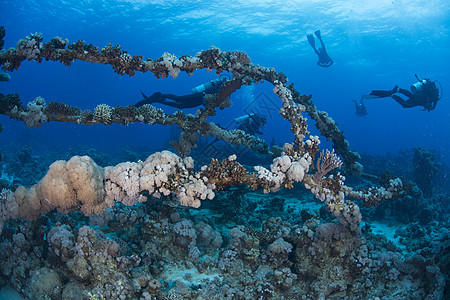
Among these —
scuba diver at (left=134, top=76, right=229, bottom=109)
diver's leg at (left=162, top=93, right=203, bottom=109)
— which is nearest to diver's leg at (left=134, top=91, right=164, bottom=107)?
scuba diver at (left=134, top=76, right=229, bottom=109)

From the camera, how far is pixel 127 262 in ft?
17.6

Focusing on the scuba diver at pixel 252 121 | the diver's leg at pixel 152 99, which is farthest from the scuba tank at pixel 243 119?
the diver's leg at pixel 152 99

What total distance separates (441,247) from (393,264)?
1.12 meters

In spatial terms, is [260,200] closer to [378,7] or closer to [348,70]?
[378,7]

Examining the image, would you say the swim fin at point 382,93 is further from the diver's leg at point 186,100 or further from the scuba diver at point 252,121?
the diver's leg at point 186,100

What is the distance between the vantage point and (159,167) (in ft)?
14.6

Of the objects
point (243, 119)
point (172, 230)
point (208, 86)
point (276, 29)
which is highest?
point (276, 29)

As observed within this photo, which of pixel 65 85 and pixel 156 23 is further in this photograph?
pixel 65 85

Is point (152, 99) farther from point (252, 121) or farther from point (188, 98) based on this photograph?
point (252, 121)

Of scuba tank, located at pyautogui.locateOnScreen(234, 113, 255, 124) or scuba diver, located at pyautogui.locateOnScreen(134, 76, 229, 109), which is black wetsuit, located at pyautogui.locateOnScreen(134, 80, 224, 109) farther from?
scuba tank, located at pyautogui.locateOnScreen(234, 113, 255, 124)

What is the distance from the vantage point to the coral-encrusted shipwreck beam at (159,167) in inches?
173

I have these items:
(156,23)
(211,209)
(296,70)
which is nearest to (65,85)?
(156,23)

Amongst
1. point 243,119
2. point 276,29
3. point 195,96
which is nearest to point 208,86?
point 195,96

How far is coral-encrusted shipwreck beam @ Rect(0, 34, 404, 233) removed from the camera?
14.5 feet
